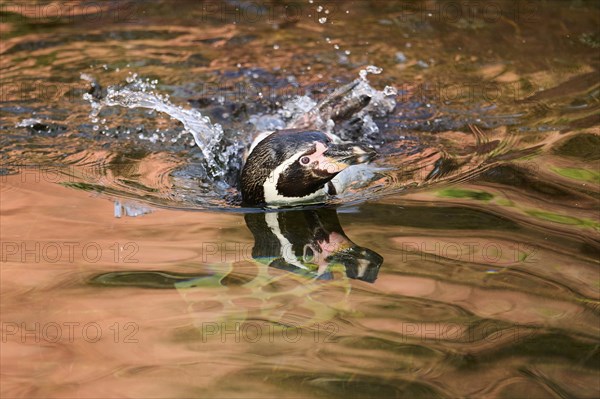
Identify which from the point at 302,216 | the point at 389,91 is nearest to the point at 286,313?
the point at 302,216

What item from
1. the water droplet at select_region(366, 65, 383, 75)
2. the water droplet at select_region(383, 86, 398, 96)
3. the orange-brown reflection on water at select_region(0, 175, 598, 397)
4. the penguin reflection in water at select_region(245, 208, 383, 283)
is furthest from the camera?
the water droplet at select_region(366, 65, 383, 75)

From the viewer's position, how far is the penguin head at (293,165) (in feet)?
13.0

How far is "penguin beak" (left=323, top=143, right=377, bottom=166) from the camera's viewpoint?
3934 millimetres

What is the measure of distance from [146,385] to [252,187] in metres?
1.38

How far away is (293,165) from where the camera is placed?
13.2ft

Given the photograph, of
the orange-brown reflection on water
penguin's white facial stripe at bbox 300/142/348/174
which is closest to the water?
the orange-brown reflection on water

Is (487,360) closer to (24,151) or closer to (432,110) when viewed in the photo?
(432,110)

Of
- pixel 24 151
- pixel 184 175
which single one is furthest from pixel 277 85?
pixel 24 151

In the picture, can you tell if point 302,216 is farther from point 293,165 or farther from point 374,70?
point 374,70

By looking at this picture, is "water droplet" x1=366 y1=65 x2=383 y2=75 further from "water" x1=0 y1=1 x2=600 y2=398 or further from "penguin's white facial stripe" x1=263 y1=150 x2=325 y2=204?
"penguin's white facial stripe" x1=263 y1=150 x2=325 y2=204

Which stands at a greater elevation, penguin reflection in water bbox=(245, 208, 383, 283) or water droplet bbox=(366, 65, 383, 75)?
water droplet bbox=(366, 65, 383, 75)

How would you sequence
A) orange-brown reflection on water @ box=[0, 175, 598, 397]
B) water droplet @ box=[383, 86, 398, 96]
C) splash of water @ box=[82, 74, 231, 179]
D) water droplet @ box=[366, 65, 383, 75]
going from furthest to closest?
water droplet @ box=[366, 65, 383, 75] → water droplet @ box=[383, 86, 398, 96] → splash of water @ box=[82, 74, 231, 179] → orange-brown reflection on water @ box=[0, 175, 598, 397]

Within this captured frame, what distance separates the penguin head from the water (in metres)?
0.10

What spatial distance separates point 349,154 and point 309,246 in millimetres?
463
